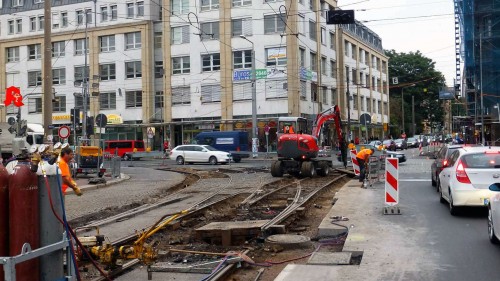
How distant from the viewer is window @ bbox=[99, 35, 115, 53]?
53625 millimetres

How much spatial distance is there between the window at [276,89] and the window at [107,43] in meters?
17.5

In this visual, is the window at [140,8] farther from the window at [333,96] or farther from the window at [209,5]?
the window at [333,96]

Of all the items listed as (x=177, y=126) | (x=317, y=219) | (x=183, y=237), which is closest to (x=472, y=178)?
(x=317, y=219)

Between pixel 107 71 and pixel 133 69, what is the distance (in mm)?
3084

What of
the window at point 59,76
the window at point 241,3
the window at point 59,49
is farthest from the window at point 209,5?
the window at point 59,76

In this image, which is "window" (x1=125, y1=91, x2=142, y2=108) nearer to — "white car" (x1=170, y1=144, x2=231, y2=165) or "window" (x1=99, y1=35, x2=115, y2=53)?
"window" (x1=99, y1=35, x2=115, y2=53)

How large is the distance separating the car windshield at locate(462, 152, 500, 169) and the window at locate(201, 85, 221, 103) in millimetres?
38299

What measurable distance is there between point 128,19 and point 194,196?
39845mm

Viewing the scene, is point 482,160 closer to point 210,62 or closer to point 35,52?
point 210,62

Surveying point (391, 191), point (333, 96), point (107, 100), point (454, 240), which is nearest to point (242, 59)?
point (333, 96)

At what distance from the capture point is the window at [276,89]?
45.8 meters

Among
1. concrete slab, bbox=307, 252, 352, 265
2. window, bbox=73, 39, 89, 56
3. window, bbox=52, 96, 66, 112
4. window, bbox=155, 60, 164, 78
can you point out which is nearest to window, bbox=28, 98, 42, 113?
window, bbox=52, 96, 66, 112

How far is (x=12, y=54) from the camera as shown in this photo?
58.8 meters

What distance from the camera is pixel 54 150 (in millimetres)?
4762
